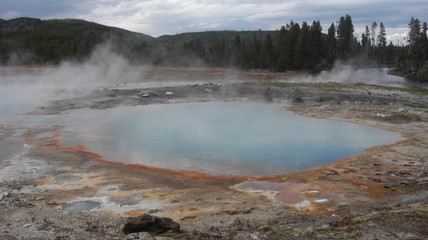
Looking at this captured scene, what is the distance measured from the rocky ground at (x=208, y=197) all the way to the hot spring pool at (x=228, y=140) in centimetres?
65

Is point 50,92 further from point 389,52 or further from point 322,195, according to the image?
point 389,52

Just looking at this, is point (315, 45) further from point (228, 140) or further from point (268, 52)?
point (228, 140)

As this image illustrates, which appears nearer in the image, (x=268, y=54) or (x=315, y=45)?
(x=315, y=45)

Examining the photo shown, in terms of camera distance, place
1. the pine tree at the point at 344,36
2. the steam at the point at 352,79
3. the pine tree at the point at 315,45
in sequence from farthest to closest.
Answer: the pine tree at the point at 344,36 < the pine tree at the point at 315,45 < the steam at the point at 352,79

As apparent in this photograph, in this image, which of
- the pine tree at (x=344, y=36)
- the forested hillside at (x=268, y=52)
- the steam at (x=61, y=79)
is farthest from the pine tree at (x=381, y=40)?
the steam at (x=61, y=79)

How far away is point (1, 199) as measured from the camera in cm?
690

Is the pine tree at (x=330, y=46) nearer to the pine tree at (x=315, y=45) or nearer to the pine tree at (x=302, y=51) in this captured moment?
the pine tree at (x=315, y=45)

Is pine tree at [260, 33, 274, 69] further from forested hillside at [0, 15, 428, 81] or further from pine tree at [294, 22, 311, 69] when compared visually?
pine tree at [294, 22, 311, 69]

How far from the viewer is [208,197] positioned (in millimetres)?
7109

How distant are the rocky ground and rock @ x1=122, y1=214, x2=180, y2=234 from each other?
76mm

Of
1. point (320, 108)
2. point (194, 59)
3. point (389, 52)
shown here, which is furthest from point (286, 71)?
point (389, 52)

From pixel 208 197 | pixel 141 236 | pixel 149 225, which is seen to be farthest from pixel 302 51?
pixel 141 236

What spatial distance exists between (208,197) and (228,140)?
5.02m

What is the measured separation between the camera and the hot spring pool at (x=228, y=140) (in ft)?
31.9
